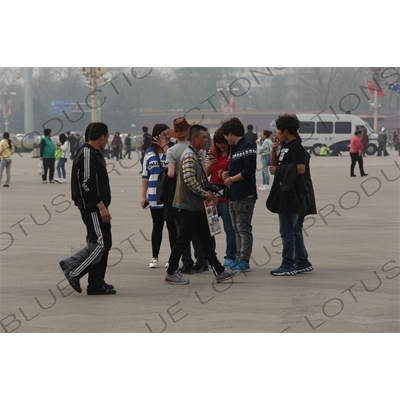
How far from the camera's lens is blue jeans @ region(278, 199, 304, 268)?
31.3 feet

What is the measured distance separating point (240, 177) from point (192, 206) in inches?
30.3

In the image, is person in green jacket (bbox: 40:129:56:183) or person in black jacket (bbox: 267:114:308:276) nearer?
person in black jacket (bbox: 267:114:308:276)

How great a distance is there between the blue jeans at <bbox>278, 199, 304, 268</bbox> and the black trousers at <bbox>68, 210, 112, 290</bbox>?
1910mm

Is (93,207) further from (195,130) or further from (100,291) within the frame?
(195,130)

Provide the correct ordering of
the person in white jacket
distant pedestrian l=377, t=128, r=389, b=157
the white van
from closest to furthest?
the person in white jacket < distant pedestrian l=377, t=128, r=389, b=157 < the white van

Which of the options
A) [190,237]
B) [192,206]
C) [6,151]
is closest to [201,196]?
[192,206]

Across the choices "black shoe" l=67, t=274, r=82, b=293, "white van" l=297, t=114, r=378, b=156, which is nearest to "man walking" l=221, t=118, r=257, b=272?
"black shoe" l=67, t=274, r=82, b=293

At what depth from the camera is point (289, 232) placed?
957 cm

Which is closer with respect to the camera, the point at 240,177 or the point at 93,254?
the point at 93,254

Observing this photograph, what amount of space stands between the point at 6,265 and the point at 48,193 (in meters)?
12.8

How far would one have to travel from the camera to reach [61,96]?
11925 cm

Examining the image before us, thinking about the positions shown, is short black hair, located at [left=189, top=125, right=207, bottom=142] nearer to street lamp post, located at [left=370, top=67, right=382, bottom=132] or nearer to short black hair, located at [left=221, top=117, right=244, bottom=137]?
short black hair, located at [left=221, top=117, right=244, bottom=137]

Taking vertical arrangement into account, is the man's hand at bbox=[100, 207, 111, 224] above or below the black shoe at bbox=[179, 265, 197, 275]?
above

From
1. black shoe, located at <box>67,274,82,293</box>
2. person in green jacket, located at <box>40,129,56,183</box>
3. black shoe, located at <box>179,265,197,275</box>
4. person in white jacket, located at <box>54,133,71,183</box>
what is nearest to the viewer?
black shoe, located at <box>67,274,82,293</box>
